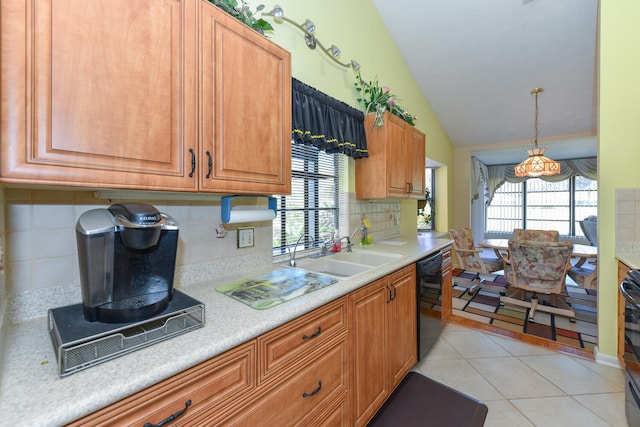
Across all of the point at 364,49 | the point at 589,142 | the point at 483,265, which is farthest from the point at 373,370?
the point at 589,142

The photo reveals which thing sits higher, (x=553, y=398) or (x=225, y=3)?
(x=225, y=3)

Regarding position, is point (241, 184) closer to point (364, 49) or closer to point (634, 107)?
point (364, 49)

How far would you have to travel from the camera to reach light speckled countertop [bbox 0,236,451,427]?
1.83 ft

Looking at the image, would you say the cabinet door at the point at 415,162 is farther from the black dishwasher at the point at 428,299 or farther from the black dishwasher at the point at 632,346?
the black dishwasher at the point at 632,346

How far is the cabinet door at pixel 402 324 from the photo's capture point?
1.75 metres

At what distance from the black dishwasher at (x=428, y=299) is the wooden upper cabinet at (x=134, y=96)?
1492 millimetres

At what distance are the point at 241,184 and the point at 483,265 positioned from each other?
12.9ft

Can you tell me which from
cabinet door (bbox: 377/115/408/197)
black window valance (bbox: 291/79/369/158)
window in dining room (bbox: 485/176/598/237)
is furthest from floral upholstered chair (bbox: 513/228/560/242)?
window in dining room (bbox: 485/176/598/237)

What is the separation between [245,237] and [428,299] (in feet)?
5.19

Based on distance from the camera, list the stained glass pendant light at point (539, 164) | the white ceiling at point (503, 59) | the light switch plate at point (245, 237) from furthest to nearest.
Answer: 1. the stained glass pendant light at point (539, 164)
2. the white ceiling at point (503, 59)
3. the light switch plate at point (245, 237)

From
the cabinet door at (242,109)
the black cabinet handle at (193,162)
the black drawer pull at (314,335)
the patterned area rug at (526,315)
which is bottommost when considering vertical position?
the patterned area rug at (526,315)

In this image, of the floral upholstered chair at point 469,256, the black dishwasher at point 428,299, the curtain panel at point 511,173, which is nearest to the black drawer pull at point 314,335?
the black dishwasher at point 428,299

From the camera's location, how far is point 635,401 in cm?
→ 139

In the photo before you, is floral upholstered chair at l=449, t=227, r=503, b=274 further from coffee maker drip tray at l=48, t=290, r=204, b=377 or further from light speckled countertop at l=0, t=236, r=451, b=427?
coffee maker drip tray at l=48, t=290, r=204, b=377
